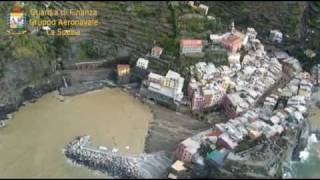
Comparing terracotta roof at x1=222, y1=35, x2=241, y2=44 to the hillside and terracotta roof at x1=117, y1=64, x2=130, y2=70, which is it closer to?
the hillside

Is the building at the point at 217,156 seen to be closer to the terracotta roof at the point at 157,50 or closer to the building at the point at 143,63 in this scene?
the building at the point at 143,63

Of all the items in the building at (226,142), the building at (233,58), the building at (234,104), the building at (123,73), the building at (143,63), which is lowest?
the building at (226,142)

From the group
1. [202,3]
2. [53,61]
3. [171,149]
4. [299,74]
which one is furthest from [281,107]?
[53,61]

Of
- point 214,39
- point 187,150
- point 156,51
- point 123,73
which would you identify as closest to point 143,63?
point 156,51

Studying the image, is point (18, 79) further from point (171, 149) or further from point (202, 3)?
point (202, 3)

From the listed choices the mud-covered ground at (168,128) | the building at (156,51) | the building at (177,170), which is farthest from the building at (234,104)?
the building at (177,170)

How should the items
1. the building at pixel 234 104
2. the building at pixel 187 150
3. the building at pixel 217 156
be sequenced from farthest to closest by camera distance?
the building at pixel 234 104, the building at pixel 187 150, the building at pixel 217 156

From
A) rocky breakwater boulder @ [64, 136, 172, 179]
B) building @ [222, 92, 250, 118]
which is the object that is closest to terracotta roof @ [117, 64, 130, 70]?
building @ [222, 92, 250, 118]
